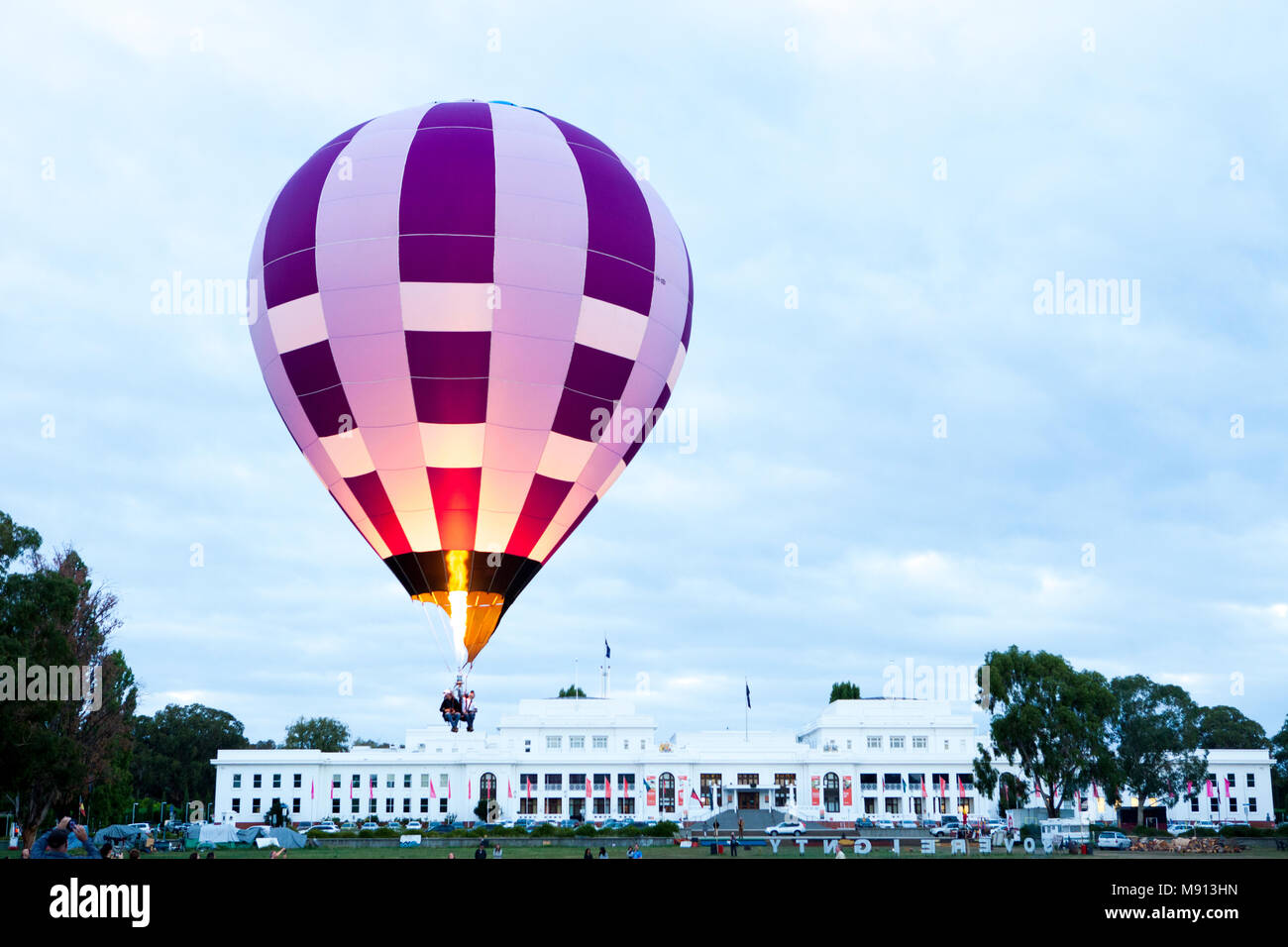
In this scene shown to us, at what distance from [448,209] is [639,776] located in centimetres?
6186

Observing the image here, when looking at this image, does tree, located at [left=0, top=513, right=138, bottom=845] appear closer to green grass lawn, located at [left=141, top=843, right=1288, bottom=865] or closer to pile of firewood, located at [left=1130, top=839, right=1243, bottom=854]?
green grass lawn, located at [left=141, top=843, right=1288, bottom=865]

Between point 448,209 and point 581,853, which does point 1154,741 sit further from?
point 448,209

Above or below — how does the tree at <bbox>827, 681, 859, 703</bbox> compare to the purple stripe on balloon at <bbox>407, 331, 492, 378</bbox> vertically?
below

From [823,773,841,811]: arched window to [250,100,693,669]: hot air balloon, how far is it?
201ft

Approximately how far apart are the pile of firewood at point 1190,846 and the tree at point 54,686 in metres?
34.9

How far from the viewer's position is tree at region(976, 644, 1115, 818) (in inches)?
1738

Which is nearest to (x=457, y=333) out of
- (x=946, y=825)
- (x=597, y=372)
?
(x=597, y=372)

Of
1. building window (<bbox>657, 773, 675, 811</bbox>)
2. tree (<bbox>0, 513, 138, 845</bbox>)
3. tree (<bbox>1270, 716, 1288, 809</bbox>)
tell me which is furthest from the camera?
tree (<bbox>1270, 716, 1288, 809</bbox>)

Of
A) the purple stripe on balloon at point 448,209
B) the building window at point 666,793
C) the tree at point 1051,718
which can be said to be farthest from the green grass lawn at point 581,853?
the building window at point 666,793

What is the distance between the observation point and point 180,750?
8438 centimetres

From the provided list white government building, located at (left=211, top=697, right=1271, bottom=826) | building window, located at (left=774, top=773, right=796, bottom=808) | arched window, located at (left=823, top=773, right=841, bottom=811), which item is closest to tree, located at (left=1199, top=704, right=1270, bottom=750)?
white government building, located at (left=211, top=697, right=1271, bottom=826)

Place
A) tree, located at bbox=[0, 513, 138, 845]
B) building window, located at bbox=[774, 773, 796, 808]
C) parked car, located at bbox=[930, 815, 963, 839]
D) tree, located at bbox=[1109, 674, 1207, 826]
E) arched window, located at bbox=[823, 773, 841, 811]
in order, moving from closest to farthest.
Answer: tree, located at bbox=[0, 513, 138, 845] < parked car, located at bbox=[930, 815, 963, 839] < tree, located at bbox=[1109, 674, 1207, 826] < building window, located at bbox=[774, 773, 796, 808] < arched window, located at bbox=[823, 773, 841, 811]
